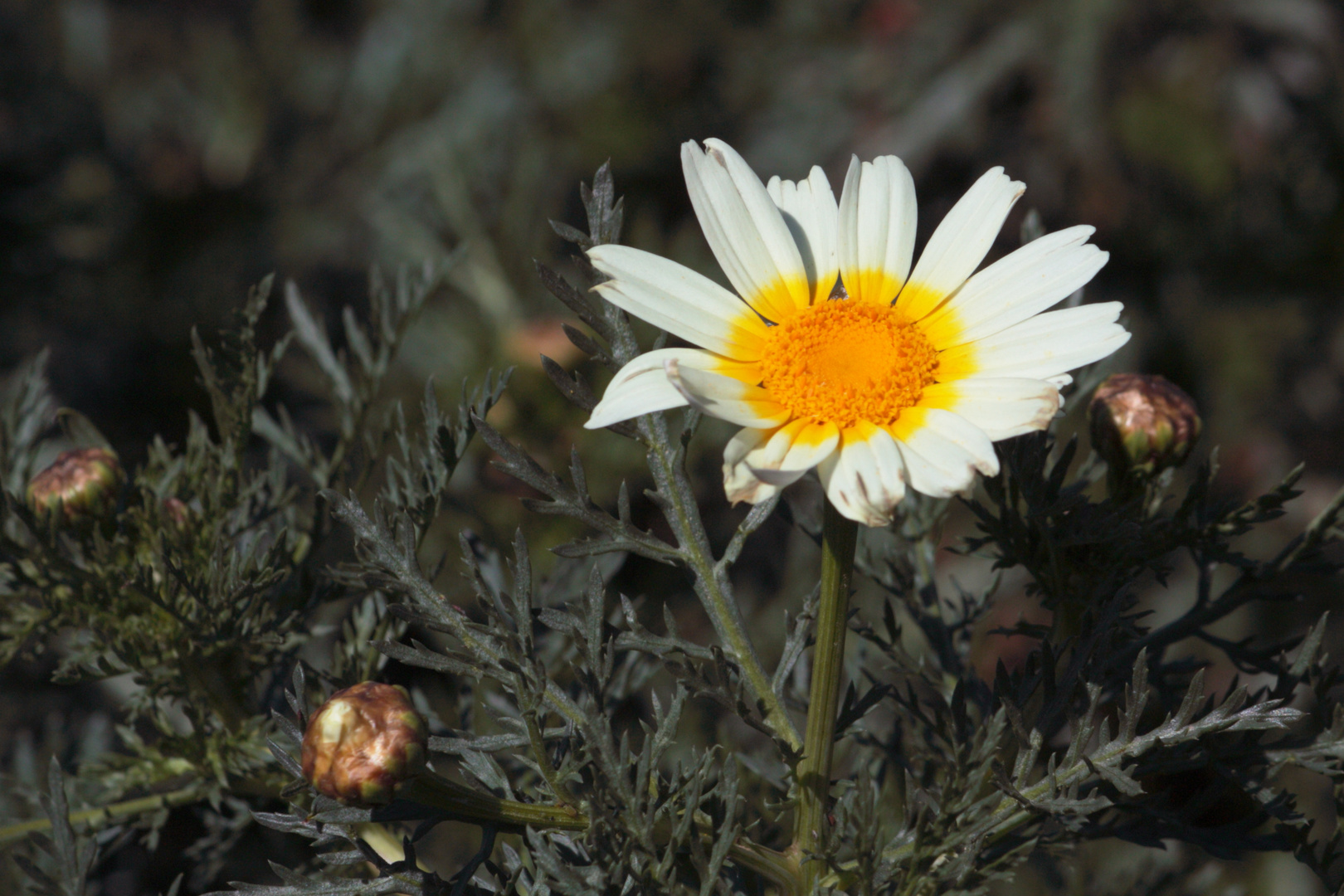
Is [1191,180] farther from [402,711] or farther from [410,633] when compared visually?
[402,711]

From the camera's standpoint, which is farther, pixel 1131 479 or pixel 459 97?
pixel 459 97

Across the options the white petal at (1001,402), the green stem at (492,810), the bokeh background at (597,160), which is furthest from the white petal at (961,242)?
the bokeh background at (597,160)

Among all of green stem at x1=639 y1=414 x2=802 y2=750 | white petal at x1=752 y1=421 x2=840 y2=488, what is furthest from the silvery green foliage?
white petal at x1=752 y1=421 x2=840 y2=488

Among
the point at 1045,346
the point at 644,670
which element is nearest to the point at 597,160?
the point at 644,670

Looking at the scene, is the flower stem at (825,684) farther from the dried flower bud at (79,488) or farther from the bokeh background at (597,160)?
the bokeh background at (597,160)

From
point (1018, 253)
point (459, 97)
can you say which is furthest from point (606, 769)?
point (459, 97)

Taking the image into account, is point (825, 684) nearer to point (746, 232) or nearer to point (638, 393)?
point (638, 393)
